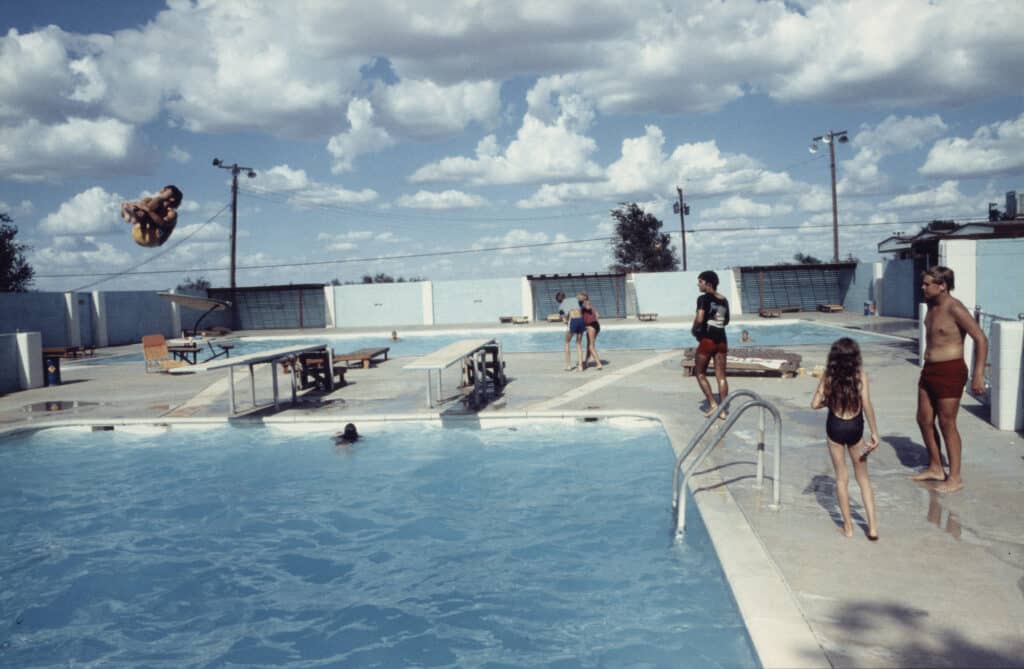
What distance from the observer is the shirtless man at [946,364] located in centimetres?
544

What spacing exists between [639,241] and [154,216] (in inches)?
1907

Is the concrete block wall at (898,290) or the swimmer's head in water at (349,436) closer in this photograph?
the swimmer's head in water at (349,436)

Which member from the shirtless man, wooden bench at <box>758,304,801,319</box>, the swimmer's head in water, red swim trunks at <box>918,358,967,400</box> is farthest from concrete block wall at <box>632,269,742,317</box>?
red swim trunks at <box>918,358,967,400</box>

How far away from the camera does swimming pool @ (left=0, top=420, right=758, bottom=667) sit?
4621mm

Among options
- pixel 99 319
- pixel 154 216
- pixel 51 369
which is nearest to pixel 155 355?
pixel 51 369

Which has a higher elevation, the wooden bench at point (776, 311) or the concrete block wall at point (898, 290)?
the concrete block wall at point (898, 290)

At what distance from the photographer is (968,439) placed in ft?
23.4

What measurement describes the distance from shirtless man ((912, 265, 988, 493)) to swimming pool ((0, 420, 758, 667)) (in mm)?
2028

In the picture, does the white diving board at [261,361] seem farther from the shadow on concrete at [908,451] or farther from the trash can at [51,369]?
the shadow on concrete at [908,451]

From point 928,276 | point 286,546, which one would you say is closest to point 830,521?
point 928,276

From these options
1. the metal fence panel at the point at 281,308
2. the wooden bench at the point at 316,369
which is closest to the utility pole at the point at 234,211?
the metal fence panel at the point at 281,308

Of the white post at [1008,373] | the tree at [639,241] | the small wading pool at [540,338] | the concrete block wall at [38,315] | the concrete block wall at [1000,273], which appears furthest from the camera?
the tree at [639,241]

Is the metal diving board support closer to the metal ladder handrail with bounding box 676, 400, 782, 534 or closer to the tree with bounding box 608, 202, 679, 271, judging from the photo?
the metal ladder handrail with bounding box 676, 400, 782, 534

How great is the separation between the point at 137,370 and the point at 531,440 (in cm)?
1343
